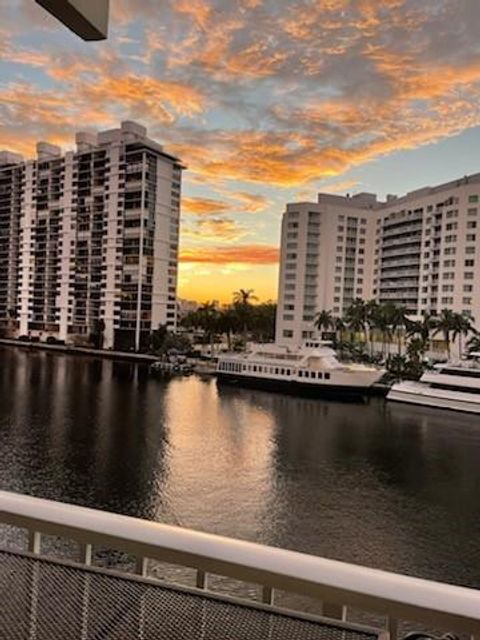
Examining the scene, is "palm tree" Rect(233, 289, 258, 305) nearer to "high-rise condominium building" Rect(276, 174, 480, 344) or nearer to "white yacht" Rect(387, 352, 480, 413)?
"high-rise condominium building" Rect(276, 174, 480, 344)

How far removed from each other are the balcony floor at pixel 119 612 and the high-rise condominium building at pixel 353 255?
33.0 m

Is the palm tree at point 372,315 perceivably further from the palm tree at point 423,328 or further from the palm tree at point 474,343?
the palm tree at point 474,343

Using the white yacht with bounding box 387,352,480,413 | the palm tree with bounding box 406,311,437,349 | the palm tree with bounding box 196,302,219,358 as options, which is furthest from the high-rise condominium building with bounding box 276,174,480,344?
the white yacht with bounding box 387,352,480,413

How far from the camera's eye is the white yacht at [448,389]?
1872cm

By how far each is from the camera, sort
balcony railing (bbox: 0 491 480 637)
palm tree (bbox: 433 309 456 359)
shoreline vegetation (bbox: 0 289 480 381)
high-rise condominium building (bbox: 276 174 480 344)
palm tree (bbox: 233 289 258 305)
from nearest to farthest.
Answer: balcony railing (bbox: 0 491 480 637), palm tree (bbox: 433 309 456 359), shoreline vegetation (bbox: 0 289 480 381), high-rise condominium building (bbox: 276 174 480 344), palm tree (bbox: 233 289 258 305)

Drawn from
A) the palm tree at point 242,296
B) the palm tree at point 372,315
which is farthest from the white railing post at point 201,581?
the palm tree at point 242,296

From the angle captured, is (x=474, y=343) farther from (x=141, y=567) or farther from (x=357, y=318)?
(x=141, y=567)

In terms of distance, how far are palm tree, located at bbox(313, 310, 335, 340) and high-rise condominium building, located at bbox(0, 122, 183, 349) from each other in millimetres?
9491

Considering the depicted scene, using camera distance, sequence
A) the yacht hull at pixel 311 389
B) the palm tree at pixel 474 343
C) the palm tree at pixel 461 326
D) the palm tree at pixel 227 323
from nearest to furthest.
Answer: the yacht hull at pixel 311 389
the palm tree at pixel 474 343
the palm tree at pixel 461 326
the palm tree at pixel 227 323

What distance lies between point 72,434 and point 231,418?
4798 mm

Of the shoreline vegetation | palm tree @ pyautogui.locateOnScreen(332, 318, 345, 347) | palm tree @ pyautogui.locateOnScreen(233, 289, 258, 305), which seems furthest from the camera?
palm tree @ pyautogui.locateOnScreen(233, 289, 258, 305)

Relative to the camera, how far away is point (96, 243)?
125 feet

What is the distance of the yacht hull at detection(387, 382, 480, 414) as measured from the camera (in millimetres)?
18547

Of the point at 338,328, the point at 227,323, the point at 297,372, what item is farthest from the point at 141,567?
the point at 227,323
